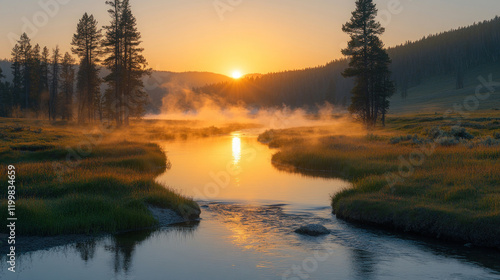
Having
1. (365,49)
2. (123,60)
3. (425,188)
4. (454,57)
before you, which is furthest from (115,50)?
(454,57)

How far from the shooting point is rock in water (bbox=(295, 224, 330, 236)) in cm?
1694

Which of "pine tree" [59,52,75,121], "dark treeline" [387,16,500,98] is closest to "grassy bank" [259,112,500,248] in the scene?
"pine tree" [59,52,75,121]

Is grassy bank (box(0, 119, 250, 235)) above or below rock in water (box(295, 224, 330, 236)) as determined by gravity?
above

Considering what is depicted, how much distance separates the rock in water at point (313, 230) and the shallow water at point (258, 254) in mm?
375

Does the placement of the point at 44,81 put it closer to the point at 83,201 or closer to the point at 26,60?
the point at 26,60

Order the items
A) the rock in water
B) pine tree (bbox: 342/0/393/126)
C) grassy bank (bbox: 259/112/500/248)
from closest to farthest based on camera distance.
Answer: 1. grassy bank (bbox: 259/112/500/248)
2. the rock in water
3. pine tree (bbox: 342/0/393/126)

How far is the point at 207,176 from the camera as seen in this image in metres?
31.6

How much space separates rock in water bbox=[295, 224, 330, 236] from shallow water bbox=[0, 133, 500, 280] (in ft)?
1.23

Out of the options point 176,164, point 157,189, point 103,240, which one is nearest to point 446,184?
point 157,189

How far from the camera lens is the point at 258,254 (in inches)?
584

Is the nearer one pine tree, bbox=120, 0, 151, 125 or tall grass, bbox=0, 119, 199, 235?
tall grass, bbox=0, 119, 199, 235

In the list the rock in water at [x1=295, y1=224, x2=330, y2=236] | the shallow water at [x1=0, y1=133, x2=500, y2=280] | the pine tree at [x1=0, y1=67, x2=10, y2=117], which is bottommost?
the shallow water at [x1=0, y1=133, x2=500, y2=280]

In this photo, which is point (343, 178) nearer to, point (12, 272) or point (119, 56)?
point (12, 272)

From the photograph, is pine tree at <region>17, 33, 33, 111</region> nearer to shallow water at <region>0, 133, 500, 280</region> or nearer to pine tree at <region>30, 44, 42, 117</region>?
pine tree at <region>30, 44, 42, 117</region>
